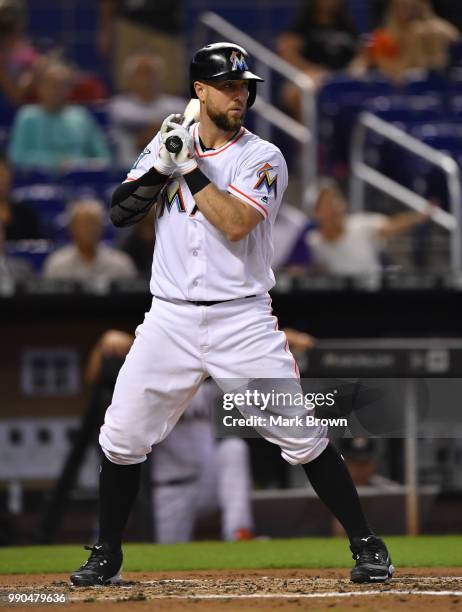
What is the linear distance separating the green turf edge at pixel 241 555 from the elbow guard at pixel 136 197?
59.2 inches

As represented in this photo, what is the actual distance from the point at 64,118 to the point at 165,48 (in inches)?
77.2

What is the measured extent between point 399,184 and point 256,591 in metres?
5.32

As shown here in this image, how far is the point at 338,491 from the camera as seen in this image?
3932 millimetres

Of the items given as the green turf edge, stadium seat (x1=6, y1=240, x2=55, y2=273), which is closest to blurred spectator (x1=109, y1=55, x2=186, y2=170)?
stadium seat (x1=6, y1=240, x2=55, y2=273)

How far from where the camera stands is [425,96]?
9461 mm

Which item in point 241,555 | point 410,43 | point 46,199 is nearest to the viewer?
point 241,555

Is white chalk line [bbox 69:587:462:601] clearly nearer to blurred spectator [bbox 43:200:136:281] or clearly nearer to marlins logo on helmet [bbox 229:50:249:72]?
marlins logo on helmet [bbox 229:50:249:72]

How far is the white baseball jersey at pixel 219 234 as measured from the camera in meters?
3.90

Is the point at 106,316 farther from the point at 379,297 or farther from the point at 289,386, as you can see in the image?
the point at 289,386

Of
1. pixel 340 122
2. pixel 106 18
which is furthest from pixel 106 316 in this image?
pixel 106 18

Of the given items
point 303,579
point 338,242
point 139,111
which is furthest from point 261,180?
point 139,111

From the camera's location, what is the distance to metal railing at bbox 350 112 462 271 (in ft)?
25.8

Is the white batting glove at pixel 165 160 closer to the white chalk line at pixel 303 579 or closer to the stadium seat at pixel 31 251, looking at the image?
the white chalk line at pixel 303 579

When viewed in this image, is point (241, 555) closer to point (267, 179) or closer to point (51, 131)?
point (267, 179)
